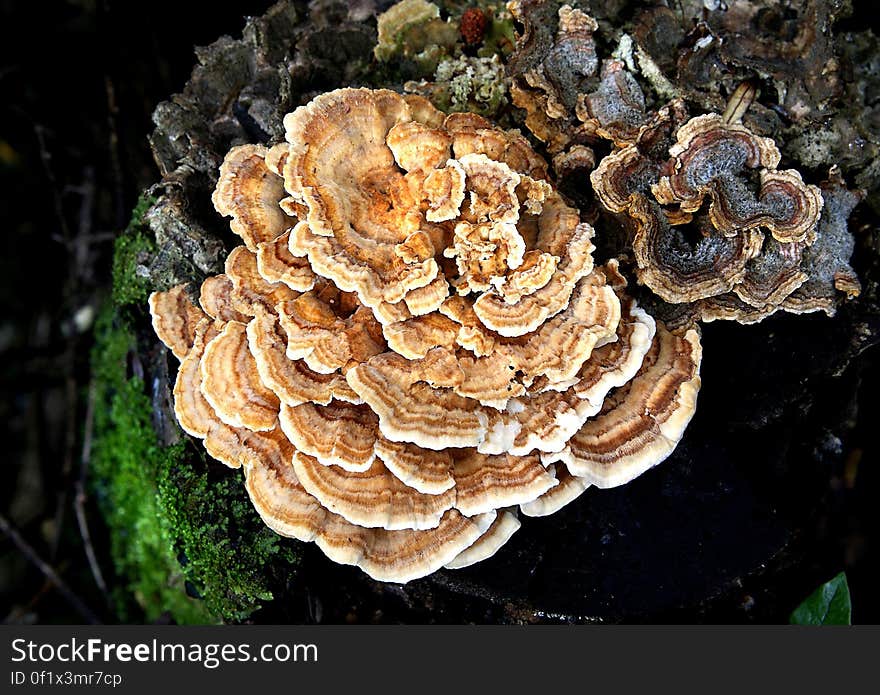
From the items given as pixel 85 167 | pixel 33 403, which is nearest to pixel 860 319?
pixel 85 167

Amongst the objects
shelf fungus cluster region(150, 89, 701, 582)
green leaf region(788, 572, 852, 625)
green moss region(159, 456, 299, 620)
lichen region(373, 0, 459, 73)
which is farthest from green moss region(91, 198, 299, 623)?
green leaf region(788, 572, 852, 625)

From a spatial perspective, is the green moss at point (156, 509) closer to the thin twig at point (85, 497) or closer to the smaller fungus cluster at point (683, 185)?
the thin twig at point (85, 497)

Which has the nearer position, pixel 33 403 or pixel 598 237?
pixel 598 237

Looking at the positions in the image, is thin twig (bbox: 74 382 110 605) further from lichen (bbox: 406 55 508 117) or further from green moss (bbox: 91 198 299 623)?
lichen (bbox: 406 55 508 117)

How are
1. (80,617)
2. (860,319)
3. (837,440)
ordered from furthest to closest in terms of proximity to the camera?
(80,617), (837,440), (860,319)

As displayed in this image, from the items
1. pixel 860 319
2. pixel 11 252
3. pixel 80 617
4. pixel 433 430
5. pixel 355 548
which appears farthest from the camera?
pixel 11 252

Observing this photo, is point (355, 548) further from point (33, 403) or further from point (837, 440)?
point (33, 403)
